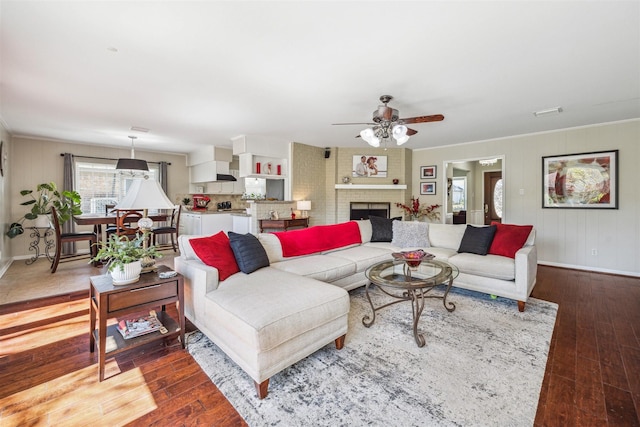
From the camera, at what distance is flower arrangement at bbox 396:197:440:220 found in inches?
254

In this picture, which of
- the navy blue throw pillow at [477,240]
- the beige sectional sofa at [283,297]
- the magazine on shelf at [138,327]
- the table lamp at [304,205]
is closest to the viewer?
the beige sectional sofa at [283,297]

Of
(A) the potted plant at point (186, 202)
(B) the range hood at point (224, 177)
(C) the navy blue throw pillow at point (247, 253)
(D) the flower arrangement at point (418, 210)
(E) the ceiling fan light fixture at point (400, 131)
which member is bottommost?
(C) the navy blue throw pillow at point (247, 253)

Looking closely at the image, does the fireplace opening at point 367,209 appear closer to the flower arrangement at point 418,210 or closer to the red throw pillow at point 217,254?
the flower arrangement at point 418,210

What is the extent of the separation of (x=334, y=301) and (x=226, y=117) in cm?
336

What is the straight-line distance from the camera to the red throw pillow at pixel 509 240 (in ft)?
10.8

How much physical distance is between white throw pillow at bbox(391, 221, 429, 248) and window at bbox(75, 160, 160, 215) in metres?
6.24

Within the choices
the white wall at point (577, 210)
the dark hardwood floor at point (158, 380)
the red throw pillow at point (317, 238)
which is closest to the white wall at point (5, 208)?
the dark hardwood floor at point (158, 380)

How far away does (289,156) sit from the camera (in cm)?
603

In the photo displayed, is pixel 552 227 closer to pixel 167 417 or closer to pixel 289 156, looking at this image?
pixel 289 156

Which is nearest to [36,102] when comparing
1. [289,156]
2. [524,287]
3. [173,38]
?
[173,38]

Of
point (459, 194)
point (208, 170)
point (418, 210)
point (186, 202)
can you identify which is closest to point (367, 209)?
point (418, 210)

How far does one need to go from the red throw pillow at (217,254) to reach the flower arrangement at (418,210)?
15.6 ft

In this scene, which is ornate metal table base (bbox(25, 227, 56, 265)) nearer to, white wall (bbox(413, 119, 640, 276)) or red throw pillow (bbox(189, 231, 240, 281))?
red throw pillow (bbox(189, 231, 240, 281))

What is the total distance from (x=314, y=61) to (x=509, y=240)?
9.67 feet
